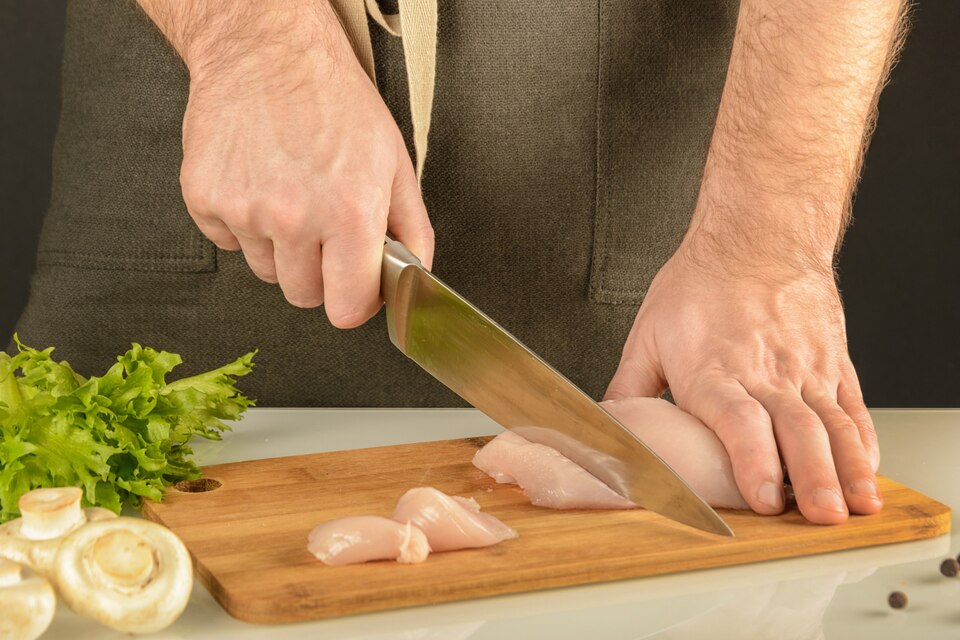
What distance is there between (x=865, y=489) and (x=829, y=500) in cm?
6

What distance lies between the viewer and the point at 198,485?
1.45 meters

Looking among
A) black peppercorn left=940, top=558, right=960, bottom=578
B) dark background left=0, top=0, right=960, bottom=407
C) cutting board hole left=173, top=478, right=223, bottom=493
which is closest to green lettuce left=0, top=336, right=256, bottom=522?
cutting board hole left=173, top=478, right=223, bottom=493

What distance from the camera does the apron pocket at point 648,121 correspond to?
1.93m

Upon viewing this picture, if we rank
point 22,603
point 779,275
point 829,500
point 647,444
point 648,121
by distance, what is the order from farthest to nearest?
1. point 648,121
2. point 779,275
3. point 647,444
4. point 829,500
5. point 22,603

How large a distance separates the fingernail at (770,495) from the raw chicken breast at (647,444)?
35mm

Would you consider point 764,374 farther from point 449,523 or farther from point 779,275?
point 449,523

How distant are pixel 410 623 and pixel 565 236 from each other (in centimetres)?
99

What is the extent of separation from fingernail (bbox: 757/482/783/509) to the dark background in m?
1.99

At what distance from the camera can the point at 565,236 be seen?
1.99 metres

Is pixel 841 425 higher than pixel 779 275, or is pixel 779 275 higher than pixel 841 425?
pixel 779 275

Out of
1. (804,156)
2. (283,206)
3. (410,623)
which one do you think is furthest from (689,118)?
(410,623)

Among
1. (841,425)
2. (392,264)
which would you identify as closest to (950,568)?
(841,425)

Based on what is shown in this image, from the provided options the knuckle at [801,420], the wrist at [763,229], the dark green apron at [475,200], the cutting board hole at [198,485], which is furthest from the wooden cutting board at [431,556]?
the dark green apron at [475,200]

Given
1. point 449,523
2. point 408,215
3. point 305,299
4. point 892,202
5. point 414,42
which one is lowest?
point 892,202
